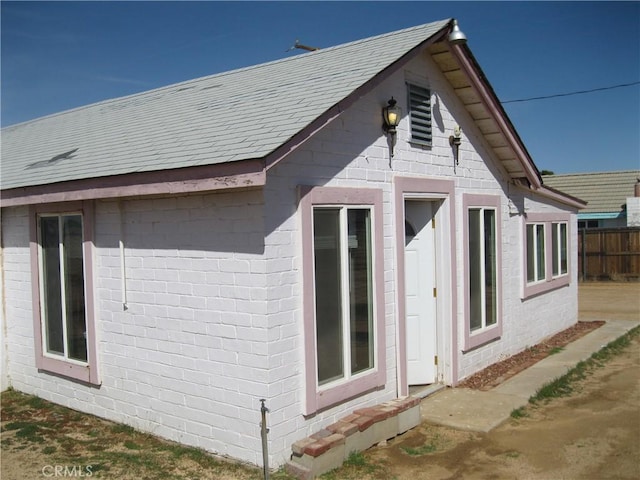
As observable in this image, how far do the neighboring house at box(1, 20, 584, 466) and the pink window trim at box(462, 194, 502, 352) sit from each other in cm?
4

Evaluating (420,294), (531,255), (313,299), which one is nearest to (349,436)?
(313,299)

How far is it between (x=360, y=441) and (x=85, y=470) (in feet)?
8.12

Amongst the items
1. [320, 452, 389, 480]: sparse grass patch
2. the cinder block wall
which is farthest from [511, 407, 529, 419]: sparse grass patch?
the cinder block wall

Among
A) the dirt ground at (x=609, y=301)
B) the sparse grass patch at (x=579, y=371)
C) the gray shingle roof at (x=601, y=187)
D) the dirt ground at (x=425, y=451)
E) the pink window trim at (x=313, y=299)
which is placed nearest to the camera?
the dirt ground at (x=425, y=451)

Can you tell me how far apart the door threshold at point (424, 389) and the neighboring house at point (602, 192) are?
2247 centimetres

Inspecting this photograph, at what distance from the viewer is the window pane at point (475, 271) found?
8.80 meters

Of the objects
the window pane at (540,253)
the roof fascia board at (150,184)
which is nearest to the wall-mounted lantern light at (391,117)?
the roof fascia board at (150,184)

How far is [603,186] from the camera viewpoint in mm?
30250

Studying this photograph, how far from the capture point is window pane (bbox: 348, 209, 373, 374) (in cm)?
630

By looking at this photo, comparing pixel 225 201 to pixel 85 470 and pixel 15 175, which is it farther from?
pixel 15 175

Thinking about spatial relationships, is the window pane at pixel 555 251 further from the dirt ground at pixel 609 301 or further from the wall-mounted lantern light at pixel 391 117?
the wall-mounted lantern light at pixel 391 117

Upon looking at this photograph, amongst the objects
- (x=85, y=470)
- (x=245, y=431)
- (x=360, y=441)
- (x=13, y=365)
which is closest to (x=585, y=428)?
(x=360, y=441)

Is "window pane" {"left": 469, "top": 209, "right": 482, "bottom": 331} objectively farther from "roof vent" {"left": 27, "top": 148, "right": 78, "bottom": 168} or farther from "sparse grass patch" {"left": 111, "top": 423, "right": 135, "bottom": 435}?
"roof vent" {"left": 27, "top": 148, "right": 78, "bottom": 168}

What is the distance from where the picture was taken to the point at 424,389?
25.6 ft
